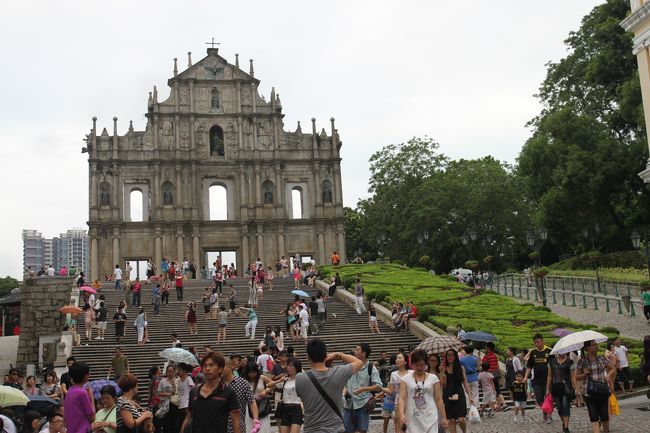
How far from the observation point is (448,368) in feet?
35.4

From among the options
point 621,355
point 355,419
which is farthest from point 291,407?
point 621,355

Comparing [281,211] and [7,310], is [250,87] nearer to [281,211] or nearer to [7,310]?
[281,211]

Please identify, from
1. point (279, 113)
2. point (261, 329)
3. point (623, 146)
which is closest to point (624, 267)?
point (623, 146)

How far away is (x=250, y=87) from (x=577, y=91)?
69.3 ft

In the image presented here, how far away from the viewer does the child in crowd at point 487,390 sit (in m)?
15.3

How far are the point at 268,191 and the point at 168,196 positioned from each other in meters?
6.53

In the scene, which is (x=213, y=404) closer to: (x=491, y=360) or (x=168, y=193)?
(x=491, y=360)

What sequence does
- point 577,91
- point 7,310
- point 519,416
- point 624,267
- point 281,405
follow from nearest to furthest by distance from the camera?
point 281,405 < point 519,416 < point 624,267 < point 577,91 < point 7,310

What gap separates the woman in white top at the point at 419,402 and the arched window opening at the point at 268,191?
142 ft

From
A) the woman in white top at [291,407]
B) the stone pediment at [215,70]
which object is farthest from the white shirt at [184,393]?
the stone pediment at [215,70]

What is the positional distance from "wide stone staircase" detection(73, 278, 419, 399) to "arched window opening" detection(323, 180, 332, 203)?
18476 millimetres

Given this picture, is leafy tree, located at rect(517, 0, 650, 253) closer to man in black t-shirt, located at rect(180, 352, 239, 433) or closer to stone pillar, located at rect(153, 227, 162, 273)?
stone pillar, located at rect(153, 227, 162, 273)

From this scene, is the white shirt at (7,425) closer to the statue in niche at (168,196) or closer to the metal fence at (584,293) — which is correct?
the metal fence at (584,293)

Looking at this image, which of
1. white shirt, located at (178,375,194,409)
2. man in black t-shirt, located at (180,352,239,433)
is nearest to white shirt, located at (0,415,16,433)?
white shirt, located at (178,375,194,409)
